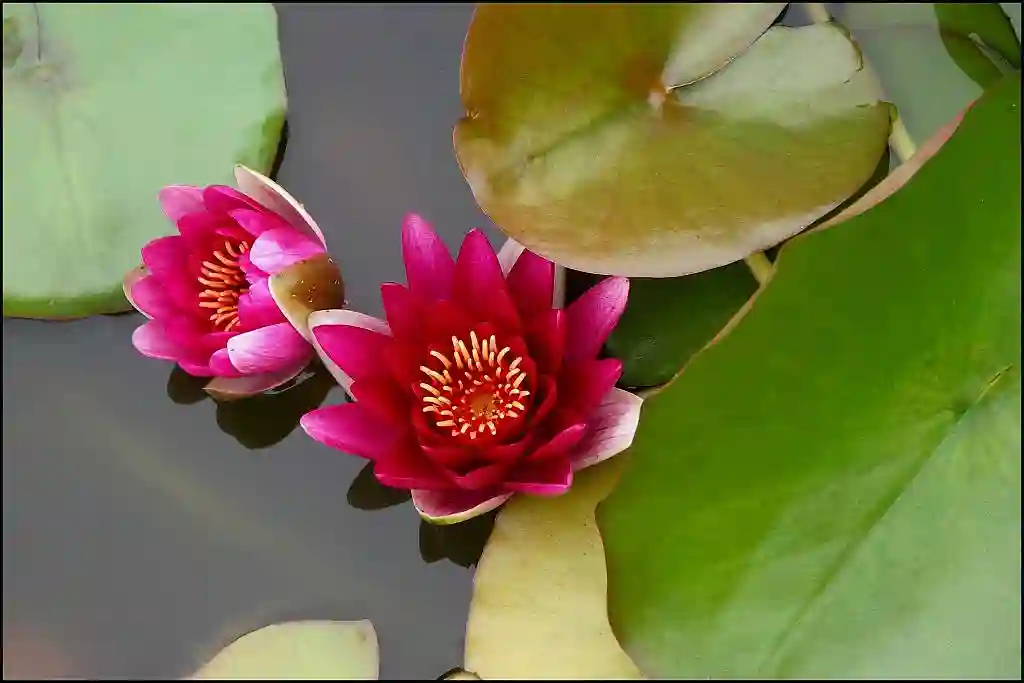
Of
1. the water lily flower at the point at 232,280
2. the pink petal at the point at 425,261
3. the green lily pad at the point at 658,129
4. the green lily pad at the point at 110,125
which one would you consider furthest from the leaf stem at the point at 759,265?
the green lily pad at the point at 110,125

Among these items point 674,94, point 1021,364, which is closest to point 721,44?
point 674,94

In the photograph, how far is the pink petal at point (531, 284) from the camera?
76 centimetres

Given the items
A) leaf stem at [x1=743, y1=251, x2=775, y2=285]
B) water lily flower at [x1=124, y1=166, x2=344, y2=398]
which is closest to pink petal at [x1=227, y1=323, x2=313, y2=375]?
water lily flower at [x1=124, y1=166, x2=344, y2=398]

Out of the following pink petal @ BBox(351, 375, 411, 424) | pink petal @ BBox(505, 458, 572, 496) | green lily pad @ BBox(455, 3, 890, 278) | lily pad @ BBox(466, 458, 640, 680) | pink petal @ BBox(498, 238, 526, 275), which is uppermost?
green lily pad @ BBox(455, 3, 890, 278)

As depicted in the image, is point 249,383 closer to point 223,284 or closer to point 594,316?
point 223,284

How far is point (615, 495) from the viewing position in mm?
670

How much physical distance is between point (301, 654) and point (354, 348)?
0.29 m

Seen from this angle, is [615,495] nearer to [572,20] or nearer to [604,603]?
[604,603]

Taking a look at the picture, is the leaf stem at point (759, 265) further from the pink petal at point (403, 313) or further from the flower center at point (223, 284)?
the flower center at point (223, 284)

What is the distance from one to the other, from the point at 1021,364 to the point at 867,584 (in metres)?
0.21

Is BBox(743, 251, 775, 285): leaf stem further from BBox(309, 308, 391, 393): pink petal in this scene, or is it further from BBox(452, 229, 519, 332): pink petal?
BBox(309, 308, 391, 393): pink petal

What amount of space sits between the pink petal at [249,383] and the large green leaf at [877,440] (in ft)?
1.41

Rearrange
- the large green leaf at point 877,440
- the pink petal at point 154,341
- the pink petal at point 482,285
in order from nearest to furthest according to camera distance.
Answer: the large green leaf at point 877,440 < the pink petal at point 482,285 < the pink petal at point 154,341

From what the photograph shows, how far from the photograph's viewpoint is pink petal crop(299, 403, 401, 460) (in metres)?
0.74
